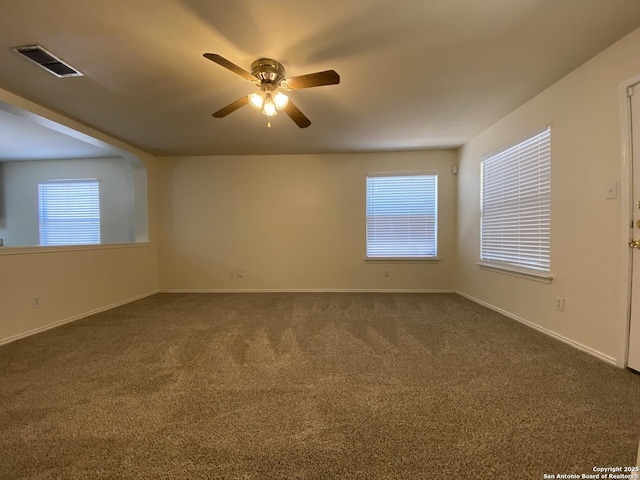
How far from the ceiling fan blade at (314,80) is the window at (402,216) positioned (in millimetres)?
2881

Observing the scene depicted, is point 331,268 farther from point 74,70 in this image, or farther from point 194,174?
point 74,70

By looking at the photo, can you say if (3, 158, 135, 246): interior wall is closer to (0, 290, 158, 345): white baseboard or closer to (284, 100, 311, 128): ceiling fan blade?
(0, 290, 158, 345): white baseboard

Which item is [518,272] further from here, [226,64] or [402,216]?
[226,64]

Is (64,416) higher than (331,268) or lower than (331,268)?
lower

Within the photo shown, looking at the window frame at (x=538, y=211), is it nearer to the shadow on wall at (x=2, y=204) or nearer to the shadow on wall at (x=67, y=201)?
the shadow on wall at (x=67, y=201)

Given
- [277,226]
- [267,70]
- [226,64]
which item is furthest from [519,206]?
[277,226]

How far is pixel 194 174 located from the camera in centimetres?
485

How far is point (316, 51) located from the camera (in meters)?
2.04

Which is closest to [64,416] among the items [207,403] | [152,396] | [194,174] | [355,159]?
[152,396]

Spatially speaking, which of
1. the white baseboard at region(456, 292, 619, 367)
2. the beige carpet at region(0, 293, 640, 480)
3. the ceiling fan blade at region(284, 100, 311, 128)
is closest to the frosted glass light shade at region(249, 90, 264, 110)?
the ceiling fan blade at region(284, 100, 311, 128)

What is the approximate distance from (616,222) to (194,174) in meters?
5.44

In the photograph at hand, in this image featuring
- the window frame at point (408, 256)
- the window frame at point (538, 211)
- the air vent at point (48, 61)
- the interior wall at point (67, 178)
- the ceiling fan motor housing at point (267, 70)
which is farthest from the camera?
the interior wall at point (67, 178)

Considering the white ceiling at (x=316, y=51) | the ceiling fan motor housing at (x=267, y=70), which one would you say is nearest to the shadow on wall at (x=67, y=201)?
the white ceiling at (x=316, y=51)

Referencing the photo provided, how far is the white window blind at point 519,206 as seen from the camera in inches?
108
